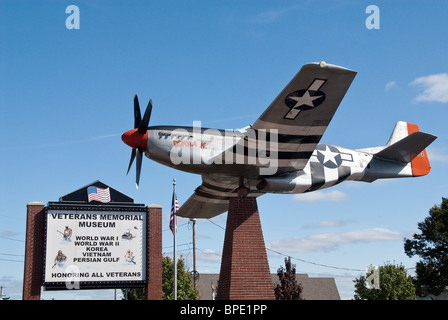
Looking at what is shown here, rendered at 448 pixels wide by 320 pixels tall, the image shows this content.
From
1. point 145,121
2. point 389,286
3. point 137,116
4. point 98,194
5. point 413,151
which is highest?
point 137,116

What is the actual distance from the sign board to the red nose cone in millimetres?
10225

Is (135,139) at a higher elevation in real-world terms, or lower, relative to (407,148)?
lower

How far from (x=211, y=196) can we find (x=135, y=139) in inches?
A: 197

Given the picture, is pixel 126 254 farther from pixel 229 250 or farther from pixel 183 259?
pixel 183 259

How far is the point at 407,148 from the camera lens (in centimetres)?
1975

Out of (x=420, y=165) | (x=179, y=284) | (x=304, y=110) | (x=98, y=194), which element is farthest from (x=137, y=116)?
(x=179, y=284)

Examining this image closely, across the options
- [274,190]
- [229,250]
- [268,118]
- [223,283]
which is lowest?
[223,283]

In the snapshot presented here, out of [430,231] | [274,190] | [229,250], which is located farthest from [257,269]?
[430,231]

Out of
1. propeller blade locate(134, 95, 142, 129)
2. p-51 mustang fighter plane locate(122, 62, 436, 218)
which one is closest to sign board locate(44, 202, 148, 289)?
p-51 mustang fighter plane locate(122, 62, 436, 218)

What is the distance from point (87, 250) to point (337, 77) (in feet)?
56.9

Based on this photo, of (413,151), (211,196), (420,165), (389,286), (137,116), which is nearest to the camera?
(137,116)

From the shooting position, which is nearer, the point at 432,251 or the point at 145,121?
the point at 145,121

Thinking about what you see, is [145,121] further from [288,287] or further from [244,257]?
[288,287]

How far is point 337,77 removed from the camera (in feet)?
45.3
